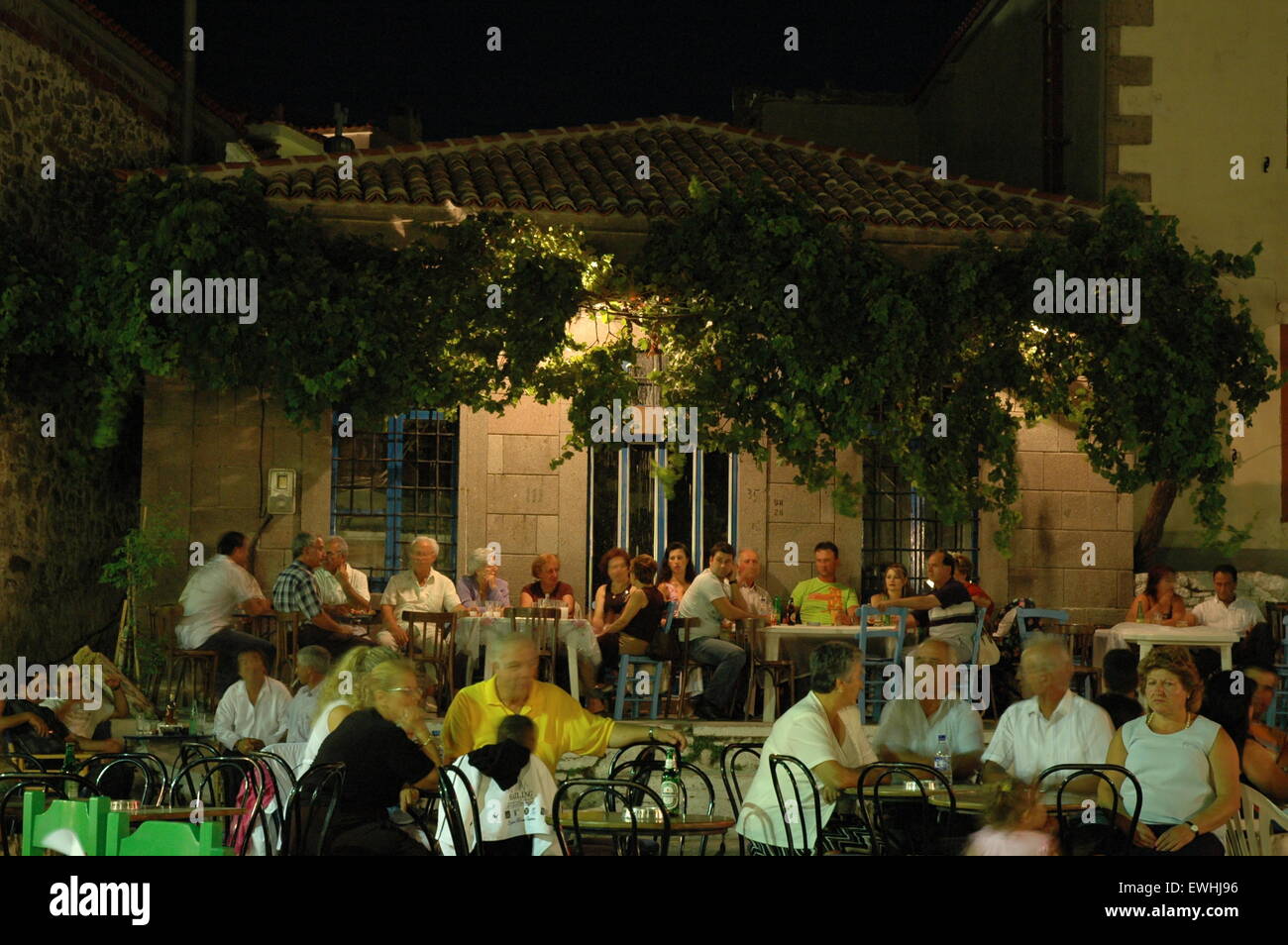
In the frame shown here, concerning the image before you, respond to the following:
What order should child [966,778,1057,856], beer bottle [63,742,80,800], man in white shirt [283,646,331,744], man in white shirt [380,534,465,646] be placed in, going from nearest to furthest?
1. child [966,778,1057,856]
2. beer bottle [63,742,80,800]
3. man in white shirt [283,646,331,744]
4. man in white shirt [380,534,465,646]

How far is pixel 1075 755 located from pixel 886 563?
6.92 meters

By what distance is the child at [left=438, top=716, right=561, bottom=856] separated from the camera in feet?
21.7

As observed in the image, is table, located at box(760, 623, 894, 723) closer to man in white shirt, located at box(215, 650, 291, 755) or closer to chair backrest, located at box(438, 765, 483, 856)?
man in white shirt, located at box(215, 650, 291, 755)

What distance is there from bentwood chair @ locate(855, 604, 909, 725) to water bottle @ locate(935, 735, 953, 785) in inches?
115

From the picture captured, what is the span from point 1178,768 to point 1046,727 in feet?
2.83

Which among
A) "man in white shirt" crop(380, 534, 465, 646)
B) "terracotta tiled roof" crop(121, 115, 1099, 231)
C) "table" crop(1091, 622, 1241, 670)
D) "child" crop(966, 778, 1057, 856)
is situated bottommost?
"child" crop(966, 778, 1057, 856)

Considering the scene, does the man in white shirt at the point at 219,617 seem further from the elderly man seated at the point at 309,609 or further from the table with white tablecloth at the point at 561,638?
the table with white tablecloth at the point at 561,638

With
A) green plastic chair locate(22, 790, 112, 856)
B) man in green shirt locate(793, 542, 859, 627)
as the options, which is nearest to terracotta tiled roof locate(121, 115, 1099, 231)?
man in green shirt locate(793, 542, 859, 627)

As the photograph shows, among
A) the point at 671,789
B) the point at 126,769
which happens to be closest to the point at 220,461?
the point at 126,769

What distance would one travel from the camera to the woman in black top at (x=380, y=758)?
656 centimetres

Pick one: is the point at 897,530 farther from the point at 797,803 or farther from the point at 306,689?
the point at 797,803

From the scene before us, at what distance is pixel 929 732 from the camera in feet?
26.5

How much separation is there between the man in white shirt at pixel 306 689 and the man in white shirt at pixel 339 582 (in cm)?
291

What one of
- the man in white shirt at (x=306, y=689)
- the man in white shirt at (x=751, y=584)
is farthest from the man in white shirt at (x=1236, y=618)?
the man in white shirt at (x=306, y=689)
